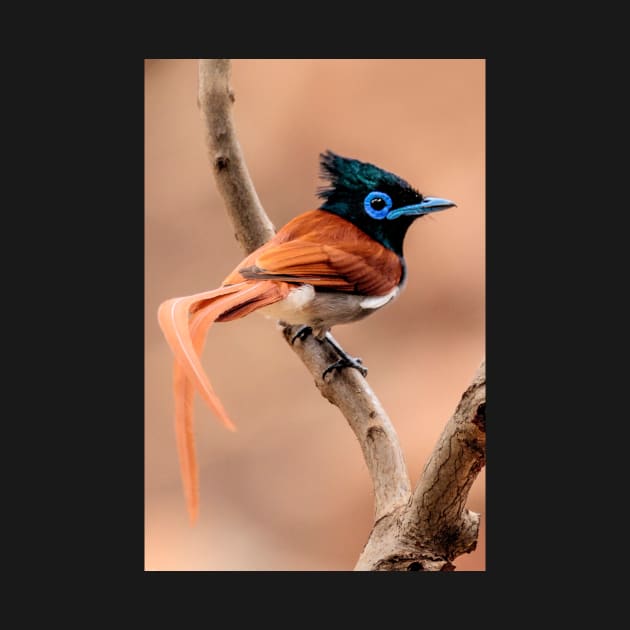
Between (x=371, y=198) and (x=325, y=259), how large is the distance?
1.13 ft

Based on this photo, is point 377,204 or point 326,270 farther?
point 377,204

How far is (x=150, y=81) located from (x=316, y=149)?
62cm

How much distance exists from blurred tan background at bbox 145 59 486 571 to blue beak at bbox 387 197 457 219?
2.0 inches

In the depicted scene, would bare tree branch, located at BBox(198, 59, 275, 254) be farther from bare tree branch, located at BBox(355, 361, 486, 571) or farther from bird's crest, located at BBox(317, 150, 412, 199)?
bare tree branch, located at BBox(355, 361, 486, 571)

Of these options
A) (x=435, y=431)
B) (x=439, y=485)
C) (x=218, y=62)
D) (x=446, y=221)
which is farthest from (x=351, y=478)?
(x=218, y=62)

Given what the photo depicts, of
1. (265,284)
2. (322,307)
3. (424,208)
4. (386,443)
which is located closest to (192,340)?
(265,284)

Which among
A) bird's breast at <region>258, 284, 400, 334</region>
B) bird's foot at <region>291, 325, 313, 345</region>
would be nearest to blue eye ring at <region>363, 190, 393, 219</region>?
bird's breast at <region>258, 284, 400, 334</region>

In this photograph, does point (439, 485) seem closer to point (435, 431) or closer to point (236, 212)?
point (435, 431)

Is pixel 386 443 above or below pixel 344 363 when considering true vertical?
below

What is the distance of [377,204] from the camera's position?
3.27 meters

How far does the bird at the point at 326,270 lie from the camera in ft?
8.88

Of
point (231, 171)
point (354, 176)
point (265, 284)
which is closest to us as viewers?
point (265, 284)

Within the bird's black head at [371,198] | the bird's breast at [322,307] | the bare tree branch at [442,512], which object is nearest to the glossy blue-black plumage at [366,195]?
the bird's black head at [371,198]

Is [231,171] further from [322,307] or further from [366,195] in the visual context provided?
[322,307]
